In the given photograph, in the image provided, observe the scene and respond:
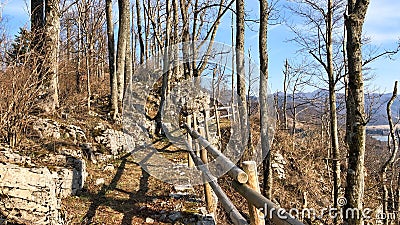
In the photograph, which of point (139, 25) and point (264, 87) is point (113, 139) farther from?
point (139, 25)

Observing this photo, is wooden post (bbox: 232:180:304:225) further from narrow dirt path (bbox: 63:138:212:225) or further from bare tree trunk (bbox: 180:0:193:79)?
bare tree trunk (bbox: 180:0:193:79)

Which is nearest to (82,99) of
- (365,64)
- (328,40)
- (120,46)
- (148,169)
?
(120,46)

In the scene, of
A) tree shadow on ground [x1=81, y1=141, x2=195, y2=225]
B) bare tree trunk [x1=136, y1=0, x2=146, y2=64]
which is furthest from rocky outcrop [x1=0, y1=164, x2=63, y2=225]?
bare tree trunk [x1=136, y1=0, x2=146, y2=64]

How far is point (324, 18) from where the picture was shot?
11.3 m

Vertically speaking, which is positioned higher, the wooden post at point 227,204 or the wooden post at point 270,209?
the wooden post at point 270,209

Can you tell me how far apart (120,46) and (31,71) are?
17.3 feet

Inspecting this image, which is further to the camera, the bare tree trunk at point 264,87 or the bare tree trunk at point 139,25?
the bare tree trunk at point 139,25

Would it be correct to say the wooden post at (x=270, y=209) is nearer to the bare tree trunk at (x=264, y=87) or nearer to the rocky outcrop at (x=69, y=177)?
the rocky outcrop at (x=69, y=177)

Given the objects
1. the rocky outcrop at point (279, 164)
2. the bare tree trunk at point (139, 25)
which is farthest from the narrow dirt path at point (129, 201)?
the bare tree trunk at point (139, 25)

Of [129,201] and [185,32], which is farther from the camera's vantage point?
[185,32]

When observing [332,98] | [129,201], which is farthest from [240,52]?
[129,201]

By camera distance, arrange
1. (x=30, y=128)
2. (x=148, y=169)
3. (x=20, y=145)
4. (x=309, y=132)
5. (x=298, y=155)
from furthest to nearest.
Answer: (x=309, y=132), (x=298, y=155), (x=148, y=169), (x=30, y=128), (x=20, y=145)

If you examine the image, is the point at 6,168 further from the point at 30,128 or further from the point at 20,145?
the point at 30,128

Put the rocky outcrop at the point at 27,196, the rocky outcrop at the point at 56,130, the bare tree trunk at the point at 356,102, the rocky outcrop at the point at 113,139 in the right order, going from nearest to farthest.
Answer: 1. the rocky outcrop at the point at 27,196
2. the bare tree trunk at the point at 356,102
3. the rocky outcrop at the point at 56,130
4. the rocky outcrop at the point at 113,139
